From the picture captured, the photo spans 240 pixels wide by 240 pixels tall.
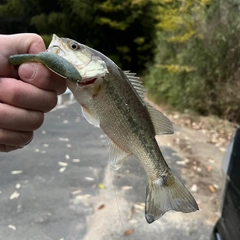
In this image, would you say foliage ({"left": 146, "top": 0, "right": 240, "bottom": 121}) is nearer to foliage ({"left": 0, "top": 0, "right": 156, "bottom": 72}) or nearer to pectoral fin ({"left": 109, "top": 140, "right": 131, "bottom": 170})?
foliage ({"left": 0, "top": 0, "right": 156, "bottom": 72})

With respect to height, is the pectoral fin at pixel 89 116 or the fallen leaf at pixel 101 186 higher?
the pectoral fin at pixel 89 116

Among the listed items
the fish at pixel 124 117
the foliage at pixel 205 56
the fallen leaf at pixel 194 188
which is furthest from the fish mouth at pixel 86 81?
the foliage at pixel 205 56

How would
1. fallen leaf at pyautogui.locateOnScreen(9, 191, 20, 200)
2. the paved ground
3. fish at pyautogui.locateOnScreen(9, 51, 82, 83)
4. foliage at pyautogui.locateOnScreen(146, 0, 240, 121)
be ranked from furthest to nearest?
foliage at pyautogui.locateOnScreen(146, 0, 240, 121)
fallen leaf at pyautogui.locateOnScreen(9, 191, 20, 200)
the paved ground
fish at pyautogui.locateOnScreen(9, 51, 82, 83)

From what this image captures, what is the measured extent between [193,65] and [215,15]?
646 millimetres

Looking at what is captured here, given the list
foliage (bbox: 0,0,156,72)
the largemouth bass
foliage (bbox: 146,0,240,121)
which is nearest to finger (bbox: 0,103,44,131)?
the largemouth bass

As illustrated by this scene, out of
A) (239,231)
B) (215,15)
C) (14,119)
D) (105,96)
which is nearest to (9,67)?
(14,119)

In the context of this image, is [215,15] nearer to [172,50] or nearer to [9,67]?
[172,50]

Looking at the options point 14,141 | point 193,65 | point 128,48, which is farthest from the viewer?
point 128,48

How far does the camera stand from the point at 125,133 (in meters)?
0.62

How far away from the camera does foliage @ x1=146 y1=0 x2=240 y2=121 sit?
4.12 meters

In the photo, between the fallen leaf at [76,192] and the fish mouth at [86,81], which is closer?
the fish mouth at [86,81]

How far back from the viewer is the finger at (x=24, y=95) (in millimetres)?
649

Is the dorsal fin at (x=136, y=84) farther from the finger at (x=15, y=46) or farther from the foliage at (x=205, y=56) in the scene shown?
the foliage at (x=205, y=56)

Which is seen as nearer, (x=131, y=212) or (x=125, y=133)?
(x=125, y=133)
